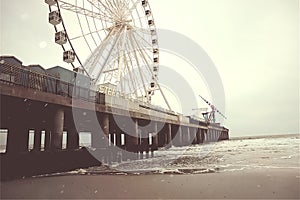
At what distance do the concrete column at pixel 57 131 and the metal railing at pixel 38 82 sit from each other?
1.01 metres

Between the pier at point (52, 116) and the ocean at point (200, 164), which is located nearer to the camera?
the pier at point (52, 116)

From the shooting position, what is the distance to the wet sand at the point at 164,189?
5.64 metres

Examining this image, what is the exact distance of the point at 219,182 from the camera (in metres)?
7.08

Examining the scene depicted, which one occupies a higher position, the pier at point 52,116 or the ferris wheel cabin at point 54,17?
the ferris wheel cabin at point 54,17

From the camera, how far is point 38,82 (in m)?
10.3

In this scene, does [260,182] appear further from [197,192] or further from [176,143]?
[176,143]

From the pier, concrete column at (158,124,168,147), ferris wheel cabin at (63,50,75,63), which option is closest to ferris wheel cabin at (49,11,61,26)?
ferris wheel cabin at (63,50,75,63)

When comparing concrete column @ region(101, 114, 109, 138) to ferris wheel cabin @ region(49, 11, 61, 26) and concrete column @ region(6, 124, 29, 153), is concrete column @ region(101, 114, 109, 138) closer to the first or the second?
concrete column @ region(6, 124, 29, 153)

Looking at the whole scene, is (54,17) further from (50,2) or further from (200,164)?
(200,164)

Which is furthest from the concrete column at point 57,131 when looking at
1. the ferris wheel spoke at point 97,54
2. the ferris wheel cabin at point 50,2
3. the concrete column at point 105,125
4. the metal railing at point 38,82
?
the ferris wheel cabin at point 50,2

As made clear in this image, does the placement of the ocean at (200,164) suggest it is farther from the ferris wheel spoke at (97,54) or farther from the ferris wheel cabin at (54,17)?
the ferris wheel cabin at (54,17)

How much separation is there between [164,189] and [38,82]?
7.24m

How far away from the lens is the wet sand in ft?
18.5

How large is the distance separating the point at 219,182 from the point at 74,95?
8282mm
